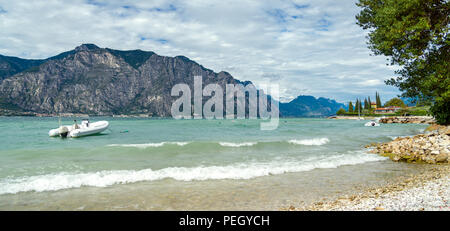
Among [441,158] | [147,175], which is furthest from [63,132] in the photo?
[441,158]

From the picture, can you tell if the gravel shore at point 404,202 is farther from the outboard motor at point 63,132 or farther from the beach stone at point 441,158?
the outboard motor at point 63,132

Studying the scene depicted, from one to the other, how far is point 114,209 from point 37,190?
4237 millimetres

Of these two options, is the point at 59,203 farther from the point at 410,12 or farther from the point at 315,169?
the point at 410,12

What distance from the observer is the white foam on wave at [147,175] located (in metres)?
9.89

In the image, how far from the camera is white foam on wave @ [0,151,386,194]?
389 inches

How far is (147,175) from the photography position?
455 inches

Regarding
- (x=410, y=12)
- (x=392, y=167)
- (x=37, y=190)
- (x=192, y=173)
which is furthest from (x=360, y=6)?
(x=37, y=190)

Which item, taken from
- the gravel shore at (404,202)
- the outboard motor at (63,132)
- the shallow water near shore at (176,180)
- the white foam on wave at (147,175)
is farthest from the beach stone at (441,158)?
the outboard motor at (63,132)

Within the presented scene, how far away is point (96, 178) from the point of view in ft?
35.7

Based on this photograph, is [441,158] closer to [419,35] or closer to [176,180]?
[419,35]

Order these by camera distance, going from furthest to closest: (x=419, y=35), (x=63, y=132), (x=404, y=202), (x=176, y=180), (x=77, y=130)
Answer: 1. (x=77, y=130)
2. (x=63, y=132)
3. (x=419, y=35)
4. (x=176, y=180)
5. (x=404, y=202)

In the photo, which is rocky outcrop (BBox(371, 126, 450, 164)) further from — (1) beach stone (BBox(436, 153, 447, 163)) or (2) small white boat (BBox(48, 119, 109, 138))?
(2) small white boat (BBox(48, 119, 109, 138))

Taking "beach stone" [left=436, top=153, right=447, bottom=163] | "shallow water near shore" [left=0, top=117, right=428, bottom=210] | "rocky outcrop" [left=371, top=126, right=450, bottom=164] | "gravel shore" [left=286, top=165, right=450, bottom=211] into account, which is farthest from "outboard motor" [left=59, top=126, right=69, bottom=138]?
"beach stone" [left=436, top=153, right=447, bottom=163]

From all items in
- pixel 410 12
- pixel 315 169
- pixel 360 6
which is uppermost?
pixel 360 6
